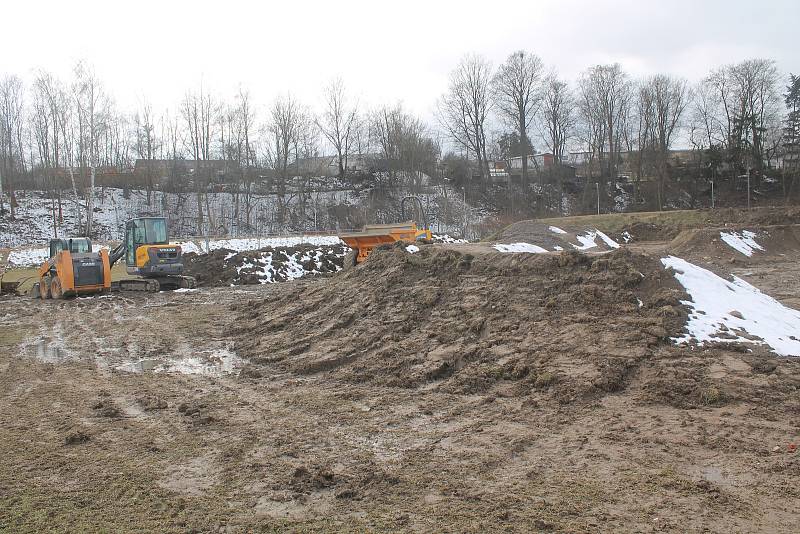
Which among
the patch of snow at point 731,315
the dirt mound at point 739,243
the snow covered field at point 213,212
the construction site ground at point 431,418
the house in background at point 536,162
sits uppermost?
the house in background at point 536,162

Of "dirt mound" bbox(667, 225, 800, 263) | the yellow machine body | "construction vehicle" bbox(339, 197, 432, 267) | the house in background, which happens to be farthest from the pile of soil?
the house in background

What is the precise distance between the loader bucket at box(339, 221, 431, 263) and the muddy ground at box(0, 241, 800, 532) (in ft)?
23.7

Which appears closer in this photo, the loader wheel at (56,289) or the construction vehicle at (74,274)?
the construction vehicle at (74,274)

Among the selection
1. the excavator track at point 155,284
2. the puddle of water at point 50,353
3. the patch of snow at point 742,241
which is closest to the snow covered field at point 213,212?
the patch of snow at point 742,241

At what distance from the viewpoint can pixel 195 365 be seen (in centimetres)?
933

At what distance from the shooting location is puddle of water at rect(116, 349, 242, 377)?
29.3 ft

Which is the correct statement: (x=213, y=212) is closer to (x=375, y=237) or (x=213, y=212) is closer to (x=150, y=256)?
(x=150, y=256)

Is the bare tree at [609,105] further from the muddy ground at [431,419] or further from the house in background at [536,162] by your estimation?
the muddy ground at [431,419]

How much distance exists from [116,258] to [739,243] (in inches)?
890

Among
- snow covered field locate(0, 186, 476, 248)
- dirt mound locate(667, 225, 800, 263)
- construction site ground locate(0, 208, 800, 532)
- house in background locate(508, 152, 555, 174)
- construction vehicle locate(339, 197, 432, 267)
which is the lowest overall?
construction site ground locate(0, 208, 800, 532)

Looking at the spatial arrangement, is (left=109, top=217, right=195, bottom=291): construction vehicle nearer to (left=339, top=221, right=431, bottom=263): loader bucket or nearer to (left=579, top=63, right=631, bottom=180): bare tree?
(left=339, top=221, right=431, bottom=263): loader bucket

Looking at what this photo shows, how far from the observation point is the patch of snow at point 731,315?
23.5 feet

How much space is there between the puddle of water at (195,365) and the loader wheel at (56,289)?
1044 centimetres

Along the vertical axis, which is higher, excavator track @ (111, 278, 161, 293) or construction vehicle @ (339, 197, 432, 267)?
construction vehicle @ (339, 197, 432, 267)
